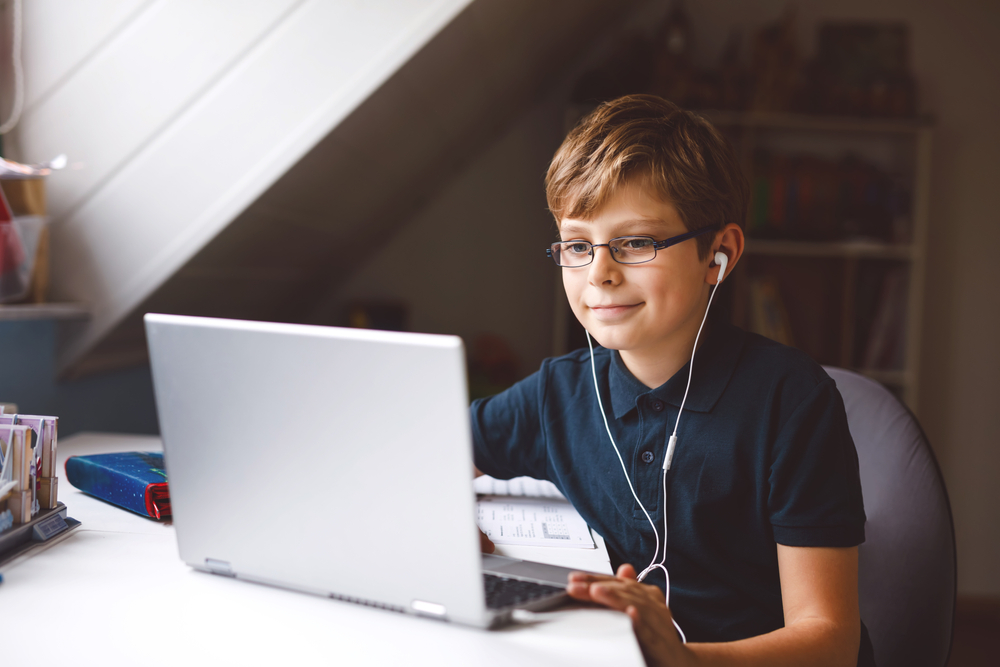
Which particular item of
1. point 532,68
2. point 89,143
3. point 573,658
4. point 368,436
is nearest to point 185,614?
point 368,436

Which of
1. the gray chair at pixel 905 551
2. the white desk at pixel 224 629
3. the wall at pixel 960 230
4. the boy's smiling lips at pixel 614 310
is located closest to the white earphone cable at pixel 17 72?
the white desk at pixel 224 629

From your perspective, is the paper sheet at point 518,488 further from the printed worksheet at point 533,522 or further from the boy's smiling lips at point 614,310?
the boy's smiling lips at point 614,310

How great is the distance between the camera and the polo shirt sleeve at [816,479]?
79cm

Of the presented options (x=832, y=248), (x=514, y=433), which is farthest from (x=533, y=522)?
(x=832, y=248)

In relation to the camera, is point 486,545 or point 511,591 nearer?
point 511,591

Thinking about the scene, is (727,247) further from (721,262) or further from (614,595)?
(614,595)

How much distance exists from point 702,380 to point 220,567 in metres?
0.60

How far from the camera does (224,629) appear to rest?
0.62 m

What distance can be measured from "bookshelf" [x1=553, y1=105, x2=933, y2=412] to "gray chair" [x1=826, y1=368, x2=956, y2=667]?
1.37 meters

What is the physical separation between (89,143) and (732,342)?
117cm

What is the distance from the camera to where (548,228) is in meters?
2.79

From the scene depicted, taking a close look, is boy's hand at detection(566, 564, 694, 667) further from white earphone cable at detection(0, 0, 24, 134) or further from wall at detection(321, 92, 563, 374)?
wall at detection(321, 92, 563, 374)

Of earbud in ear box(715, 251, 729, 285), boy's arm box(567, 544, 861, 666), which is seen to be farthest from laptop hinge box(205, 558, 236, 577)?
earbud in ear box(715, 251, 729, 285)

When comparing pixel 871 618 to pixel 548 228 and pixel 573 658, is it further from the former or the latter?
pixel 548 228
